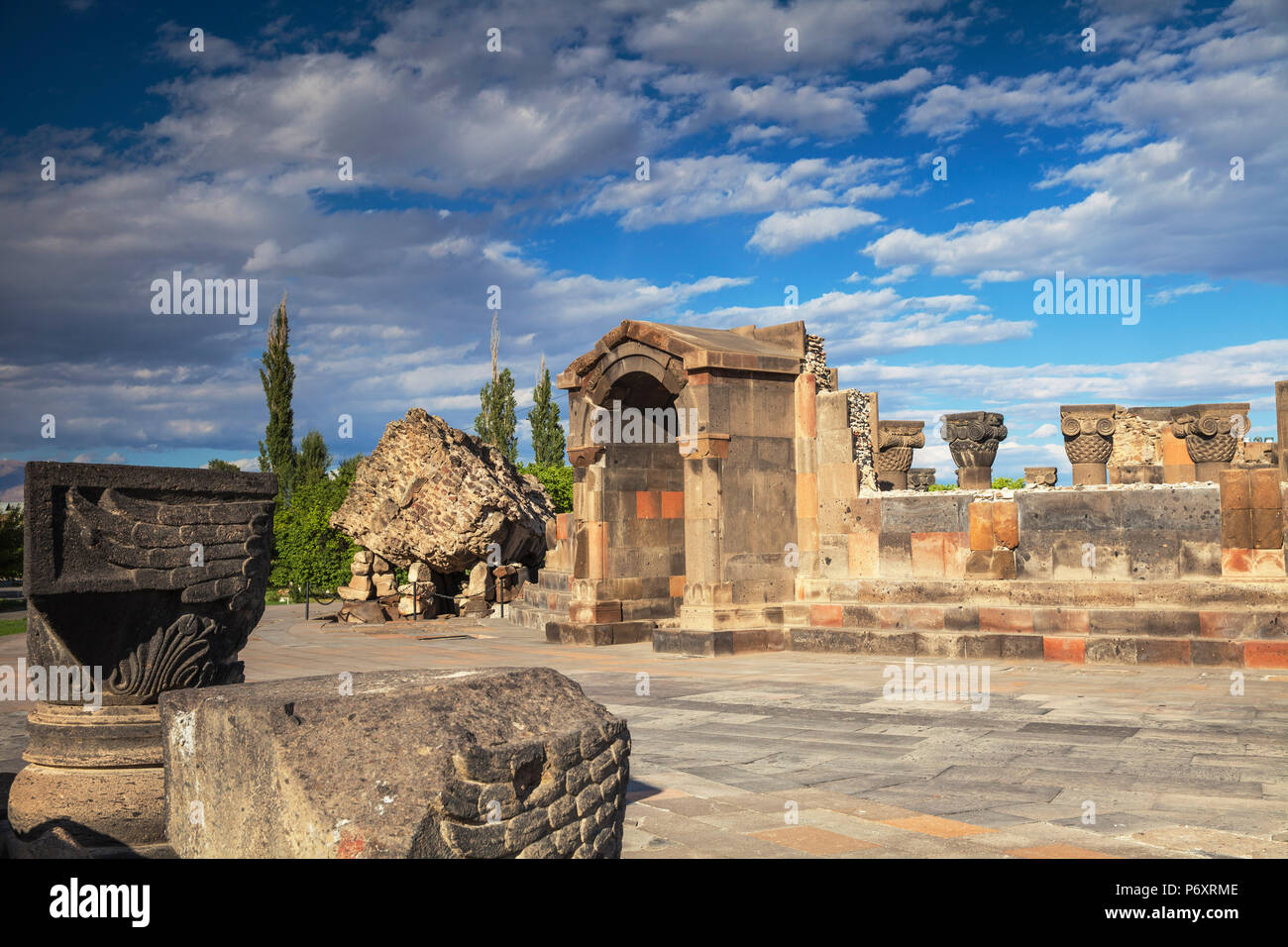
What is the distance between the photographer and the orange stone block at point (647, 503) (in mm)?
14133

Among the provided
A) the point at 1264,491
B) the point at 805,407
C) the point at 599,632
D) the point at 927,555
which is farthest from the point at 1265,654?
the point at 599,632

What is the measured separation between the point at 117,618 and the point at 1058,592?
897 centimetres

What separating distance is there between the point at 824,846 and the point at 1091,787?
1.87 m

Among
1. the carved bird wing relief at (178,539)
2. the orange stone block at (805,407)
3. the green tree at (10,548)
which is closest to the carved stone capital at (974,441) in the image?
the orange stone block at (805,407)

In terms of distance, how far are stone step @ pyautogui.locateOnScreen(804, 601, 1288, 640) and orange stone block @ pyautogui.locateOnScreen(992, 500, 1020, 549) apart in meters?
0.72

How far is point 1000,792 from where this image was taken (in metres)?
5.09

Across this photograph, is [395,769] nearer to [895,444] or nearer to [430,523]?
[430,523]

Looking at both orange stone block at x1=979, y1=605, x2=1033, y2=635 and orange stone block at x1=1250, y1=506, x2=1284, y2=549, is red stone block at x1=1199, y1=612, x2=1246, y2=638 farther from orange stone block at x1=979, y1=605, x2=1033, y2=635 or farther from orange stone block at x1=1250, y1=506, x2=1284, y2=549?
orange stone block at x1=979, y1=605, x2=1033, y2=635

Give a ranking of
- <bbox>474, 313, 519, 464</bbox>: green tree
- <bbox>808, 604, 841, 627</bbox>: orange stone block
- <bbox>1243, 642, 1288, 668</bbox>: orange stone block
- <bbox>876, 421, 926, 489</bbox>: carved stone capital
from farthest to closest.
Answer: <bbox>474, 313, 519, 464</bbox>: green tree
<bbox>876, 421, 926, 489</bbox>: carved stone capital
<bbox>808, 604, 841, 627</bbox>: orange stone block
<bbox>1243, 642, 1288, 668</bbox>: orange stone block

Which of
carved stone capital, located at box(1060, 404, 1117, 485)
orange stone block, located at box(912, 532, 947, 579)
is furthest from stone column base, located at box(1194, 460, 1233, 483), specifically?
orange stone block, located at box(912, 532, 947, 579)

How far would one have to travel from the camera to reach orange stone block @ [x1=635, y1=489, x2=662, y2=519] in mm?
14133

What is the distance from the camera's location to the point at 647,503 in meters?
14.2

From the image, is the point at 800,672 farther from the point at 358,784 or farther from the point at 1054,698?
the point at 358,784
